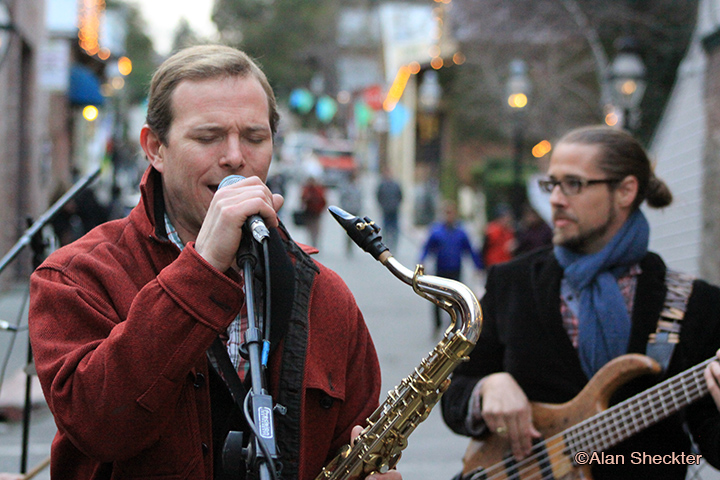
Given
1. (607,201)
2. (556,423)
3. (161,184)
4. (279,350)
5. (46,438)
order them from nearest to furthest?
(279,350), (161,184), (556,423), (607,201), (46,438)

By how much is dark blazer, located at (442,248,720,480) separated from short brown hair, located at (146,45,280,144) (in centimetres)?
148

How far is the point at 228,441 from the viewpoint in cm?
175

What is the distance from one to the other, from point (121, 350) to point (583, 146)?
2244 millimetres

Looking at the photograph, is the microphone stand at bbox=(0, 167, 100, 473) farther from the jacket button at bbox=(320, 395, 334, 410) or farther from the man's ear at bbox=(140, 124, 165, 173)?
the jacket button at bbox=(320, 395, 334, 410)

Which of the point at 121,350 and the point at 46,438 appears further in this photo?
the point at 46,438

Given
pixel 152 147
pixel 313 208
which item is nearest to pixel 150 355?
pixel 152 147

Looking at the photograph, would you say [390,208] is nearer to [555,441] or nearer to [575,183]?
[575,183]

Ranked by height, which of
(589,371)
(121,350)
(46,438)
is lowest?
(46,438)

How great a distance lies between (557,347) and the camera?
119 inches

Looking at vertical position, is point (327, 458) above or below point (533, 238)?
below

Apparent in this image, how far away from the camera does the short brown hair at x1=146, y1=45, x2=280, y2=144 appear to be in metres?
2.13

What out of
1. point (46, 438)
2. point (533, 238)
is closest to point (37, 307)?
point (46, 438)

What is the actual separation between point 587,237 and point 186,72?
1854mm

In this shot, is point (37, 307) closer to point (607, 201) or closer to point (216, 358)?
point (216, 358)
